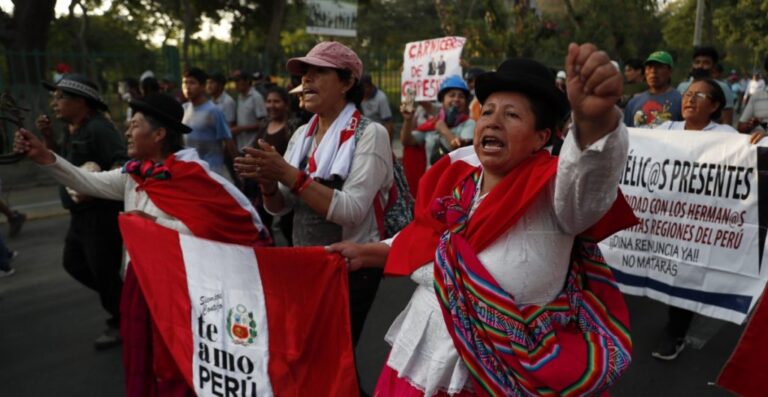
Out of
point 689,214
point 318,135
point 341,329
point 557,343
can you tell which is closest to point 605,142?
point 557,343

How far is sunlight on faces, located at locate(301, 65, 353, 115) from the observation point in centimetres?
296

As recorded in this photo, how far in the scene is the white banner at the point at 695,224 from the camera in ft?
13.0

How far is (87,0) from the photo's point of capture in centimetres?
2447

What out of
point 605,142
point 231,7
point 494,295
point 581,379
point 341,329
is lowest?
point 341,329

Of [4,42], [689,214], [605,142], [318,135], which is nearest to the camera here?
[605,142]

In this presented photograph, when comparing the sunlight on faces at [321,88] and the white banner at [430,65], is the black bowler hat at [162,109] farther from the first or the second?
the white banner at [430,65]

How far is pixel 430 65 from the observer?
7.70 m

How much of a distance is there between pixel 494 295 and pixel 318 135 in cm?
157

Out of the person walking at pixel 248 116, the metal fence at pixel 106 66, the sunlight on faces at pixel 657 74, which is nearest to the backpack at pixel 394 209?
the sunlight on faces at pixel 657 74

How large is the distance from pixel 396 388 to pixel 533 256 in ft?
2.12

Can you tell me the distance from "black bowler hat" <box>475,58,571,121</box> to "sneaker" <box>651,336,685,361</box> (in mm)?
2880

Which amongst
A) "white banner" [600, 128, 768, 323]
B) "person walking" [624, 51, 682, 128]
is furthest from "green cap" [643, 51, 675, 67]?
"white banner" [600, 128, 768, 323]

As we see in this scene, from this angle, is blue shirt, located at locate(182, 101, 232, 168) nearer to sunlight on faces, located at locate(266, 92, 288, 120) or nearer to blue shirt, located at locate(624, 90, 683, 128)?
sunlight on faces, located at locate(266, 92, 288, 120)

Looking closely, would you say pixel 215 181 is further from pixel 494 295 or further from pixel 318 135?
pixel 494 295
